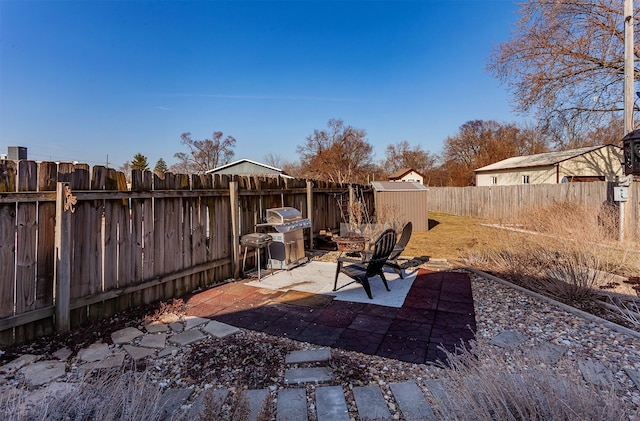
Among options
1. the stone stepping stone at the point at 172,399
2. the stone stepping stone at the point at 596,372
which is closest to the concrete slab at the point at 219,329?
the stone stepping stone at the point at 172,399

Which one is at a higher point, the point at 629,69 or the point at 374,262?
the point at 629,69

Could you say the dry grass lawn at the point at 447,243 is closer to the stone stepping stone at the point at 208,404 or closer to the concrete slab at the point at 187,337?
the concrete slab at the point at 187,337

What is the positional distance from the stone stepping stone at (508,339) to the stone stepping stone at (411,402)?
112 centimetres

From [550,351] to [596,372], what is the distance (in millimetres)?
354

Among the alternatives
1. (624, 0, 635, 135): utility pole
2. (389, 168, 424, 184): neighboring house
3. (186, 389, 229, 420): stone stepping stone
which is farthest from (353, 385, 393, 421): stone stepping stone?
(389, 168, 424, 184): neighboring house

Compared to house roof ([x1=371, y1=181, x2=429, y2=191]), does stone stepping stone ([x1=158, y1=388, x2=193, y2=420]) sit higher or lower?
lower

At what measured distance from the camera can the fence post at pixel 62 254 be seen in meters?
2.85

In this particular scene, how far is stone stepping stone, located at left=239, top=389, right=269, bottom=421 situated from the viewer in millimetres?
1806

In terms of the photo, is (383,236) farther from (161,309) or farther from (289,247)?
(161,309)

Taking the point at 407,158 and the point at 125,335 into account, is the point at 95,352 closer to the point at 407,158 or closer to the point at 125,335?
the point at 125,335

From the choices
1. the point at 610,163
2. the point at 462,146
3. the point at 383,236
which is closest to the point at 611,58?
the point at 610,163

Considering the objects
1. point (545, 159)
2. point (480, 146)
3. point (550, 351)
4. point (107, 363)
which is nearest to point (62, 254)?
point (107, 363)

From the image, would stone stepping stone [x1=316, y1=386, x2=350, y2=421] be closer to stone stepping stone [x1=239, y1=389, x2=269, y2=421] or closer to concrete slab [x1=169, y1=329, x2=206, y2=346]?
stone stepping stone [x1=239, y1=389, x2=269, y2=421]

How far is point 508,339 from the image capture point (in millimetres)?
2840
